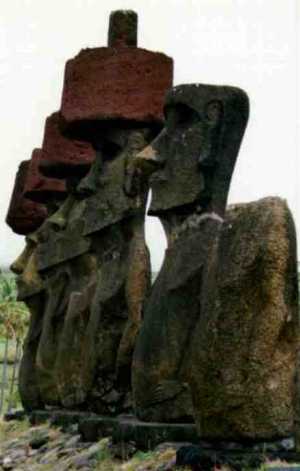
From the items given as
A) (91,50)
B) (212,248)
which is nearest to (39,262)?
(91,50)

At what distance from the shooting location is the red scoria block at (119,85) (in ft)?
32.2

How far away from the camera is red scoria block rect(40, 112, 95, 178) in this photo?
1196cm

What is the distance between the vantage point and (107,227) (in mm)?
9633

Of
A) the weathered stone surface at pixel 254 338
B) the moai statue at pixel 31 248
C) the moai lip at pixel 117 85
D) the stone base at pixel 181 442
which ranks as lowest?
the stone base at pixel 181 442

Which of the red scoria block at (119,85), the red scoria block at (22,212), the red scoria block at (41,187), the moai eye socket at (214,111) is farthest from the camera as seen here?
the red scoria block at (22,212)

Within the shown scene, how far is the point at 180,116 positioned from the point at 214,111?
1.18ft

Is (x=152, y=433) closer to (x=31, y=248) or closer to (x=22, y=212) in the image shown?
(x=31, y=248)

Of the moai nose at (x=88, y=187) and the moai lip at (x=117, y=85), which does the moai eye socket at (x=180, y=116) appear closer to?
the moai lip at (x=117, y=85)

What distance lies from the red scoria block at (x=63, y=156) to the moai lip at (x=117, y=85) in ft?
5.24

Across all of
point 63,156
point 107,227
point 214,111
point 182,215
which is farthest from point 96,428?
point 63,156

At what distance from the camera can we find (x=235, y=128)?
7789mm

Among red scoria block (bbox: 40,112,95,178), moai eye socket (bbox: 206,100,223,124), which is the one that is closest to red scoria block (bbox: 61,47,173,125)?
red scoria block (bbox: 40,112,95,178)

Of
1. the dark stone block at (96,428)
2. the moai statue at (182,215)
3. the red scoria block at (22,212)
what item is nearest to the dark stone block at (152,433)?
the moai statue at (182,215)

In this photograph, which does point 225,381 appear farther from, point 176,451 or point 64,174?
point 64,174
